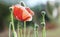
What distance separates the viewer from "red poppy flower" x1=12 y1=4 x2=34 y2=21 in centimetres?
77

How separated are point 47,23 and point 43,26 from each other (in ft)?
0.11

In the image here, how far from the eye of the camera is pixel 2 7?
833 millimetres

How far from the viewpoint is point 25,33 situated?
84 centimetres

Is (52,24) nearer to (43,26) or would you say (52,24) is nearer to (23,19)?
(43,26)

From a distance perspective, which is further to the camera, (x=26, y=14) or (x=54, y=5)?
(x=54, y=5)

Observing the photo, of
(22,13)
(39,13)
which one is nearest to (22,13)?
(22,13)

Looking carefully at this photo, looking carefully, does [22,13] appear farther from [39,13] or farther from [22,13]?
[39,13]

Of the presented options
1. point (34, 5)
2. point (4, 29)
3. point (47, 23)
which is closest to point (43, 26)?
point (47, 23)

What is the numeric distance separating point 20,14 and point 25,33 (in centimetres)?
15

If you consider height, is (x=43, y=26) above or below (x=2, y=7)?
below

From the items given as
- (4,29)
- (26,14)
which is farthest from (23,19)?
(4,29)

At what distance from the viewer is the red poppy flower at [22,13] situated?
2.53 ft

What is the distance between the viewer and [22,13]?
773 millimetres

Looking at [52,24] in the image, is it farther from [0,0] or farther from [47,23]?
[0,0]
